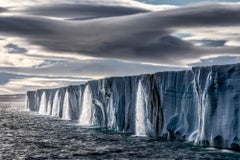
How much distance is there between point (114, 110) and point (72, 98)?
2533 centimetres

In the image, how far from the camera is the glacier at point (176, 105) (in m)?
29.6

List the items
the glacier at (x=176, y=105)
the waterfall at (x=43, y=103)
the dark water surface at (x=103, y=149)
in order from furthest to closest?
1. the waterfall at (x=43, y=103)
2. the glacier at (x=176, y=105)
3. the dark water surface at (x=103, y=149)

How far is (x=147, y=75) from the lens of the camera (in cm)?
4131

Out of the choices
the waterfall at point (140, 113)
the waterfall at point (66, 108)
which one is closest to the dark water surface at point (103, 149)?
the waterfall at point (140, 113)

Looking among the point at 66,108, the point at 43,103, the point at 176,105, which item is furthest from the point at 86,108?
the point at 43,103

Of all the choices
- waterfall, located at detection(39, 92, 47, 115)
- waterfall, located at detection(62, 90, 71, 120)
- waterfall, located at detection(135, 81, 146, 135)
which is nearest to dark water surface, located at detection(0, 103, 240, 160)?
waterfall, located at detection(135, 81, 146, 135)

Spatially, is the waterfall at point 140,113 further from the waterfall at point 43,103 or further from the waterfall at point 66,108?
the waterfall at point 43,103

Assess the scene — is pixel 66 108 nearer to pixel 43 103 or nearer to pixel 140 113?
pixel 43 103

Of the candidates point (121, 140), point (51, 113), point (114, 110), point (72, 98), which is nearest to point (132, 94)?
point (114, 110)

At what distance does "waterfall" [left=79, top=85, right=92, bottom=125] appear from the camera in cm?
6198

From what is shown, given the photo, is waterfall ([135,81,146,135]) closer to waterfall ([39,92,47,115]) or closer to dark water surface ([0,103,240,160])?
dark water surface ([0,103,240,160])

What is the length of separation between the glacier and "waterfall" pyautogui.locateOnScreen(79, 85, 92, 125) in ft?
3.33

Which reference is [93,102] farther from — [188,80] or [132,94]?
[188,80]

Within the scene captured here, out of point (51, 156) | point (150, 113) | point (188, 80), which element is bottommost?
point (51, 156)
